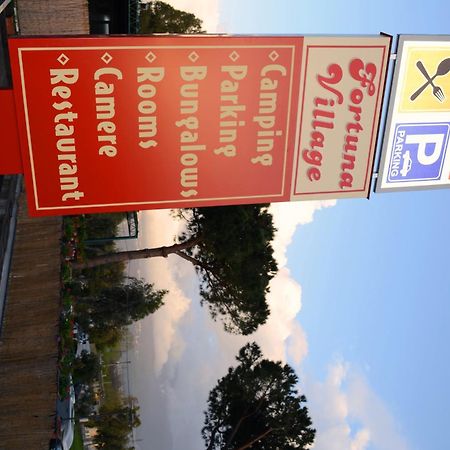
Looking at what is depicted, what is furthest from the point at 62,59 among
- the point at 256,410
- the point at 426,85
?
the point at 256,410

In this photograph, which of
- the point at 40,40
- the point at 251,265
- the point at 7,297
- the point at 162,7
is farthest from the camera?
the point at 162,7

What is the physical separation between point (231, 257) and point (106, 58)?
948 centimetres

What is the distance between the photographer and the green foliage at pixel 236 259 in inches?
581

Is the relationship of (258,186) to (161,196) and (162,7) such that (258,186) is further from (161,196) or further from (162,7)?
(162,7)

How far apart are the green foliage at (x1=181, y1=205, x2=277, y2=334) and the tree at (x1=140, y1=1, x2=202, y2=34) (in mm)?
14796

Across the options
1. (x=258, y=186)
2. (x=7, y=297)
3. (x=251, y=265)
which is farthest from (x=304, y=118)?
(x=251, y=265)

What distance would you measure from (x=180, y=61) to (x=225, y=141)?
1.12 m

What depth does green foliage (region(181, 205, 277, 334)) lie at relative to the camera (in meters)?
14.8

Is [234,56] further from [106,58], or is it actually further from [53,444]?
[53,444]

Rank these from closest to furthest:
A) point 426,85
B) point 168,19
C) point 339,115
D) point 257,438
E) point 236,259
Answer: point 339,115
point 426,85
point 236,259
point 257,438
point 168,19

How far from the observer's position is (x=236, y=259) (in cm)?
1498

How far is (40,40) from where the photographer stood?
581 centimetres

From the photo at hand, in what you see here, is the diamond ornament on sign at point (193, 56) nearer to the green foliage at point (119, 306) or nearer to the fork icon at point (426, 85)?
the fork icon at point (426, 85)

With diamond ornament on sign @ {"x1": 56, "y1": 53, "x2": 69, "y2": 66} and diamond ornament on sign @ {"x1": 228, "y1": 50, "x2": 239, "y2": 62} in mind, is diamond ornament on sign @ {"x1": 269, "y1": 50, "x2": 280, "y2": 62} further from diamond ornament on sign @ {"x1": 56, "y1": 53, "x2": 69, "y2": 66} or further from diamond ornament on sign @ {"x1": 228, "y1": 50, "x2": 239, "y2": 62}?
diamond ornament on sign @ {"x1": 56, "y1": 53, "x2": 69, "y2": 66}
